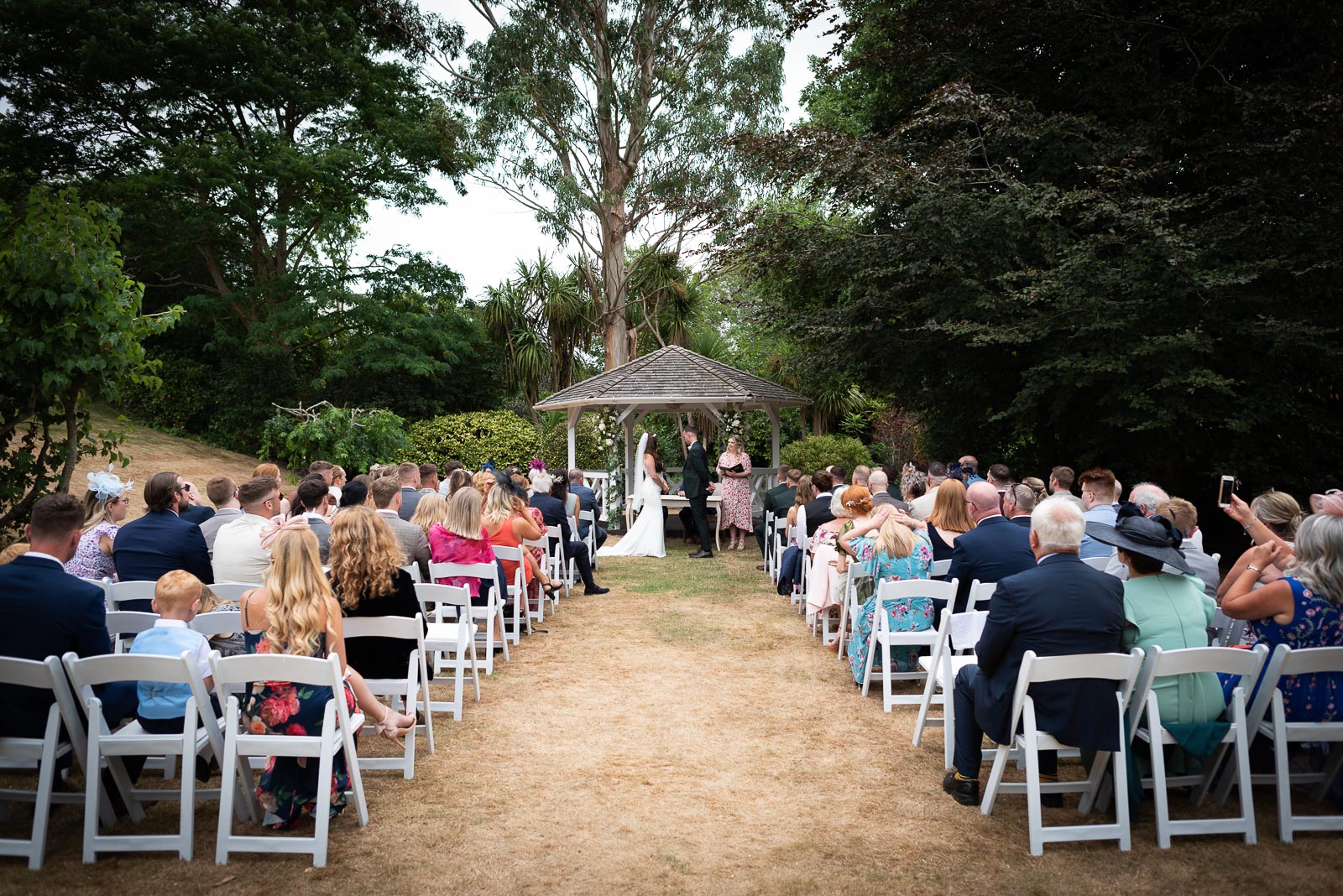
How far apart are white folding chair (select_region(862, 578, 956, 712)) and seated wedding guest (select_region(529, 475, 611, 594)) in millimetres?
4398

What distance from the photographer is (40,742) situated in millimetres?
3521

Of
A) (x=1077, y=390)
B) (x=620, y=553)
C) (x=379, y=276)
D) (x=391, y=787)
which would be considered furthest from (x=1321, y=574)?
(x=379, y=276)

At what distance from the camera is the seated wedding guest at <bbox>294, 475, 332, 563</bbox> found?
569cm

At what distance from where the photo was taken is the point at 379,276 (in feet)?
69.3

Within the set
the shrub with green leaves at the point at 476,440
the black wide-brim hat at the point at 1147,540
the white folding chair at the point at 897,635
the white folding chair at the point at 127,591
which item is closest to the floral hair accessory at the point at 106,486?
the white folding chair at the point at 127,591

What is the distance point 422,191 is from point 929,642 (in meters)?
18.8

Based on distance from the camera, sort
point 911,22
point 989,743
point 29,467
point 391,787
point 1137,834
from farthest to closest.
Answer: point 911,22 < point 29,467 < point 989,743 < point 391,787 < point 1137,834

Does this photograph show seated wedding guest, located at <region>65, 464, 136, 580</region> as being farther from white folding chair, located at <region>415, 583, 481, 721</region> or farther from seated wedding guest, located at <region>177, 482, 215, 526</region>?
white folding chair, located at <region>415, 583, 481, 721</region>

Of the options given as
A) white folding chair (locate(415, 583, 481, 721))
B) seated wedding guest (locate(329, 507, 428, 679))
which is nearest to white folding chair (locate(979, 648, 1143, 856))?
seated wedding guest (locate(329, 507, 428, 679))

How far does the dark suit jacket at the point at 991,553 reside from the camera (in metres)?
5.57

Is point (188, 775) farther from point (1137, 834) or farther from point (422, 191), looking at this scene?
point (422, 191)

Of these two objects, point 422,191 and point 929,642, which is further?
point 422,191

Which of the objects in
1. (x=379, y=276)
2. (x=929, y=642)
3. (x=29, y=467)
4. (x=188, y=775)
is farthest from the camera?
(x=379, y=276)

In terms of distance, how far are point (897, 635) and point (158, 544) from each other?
4.50 metres
